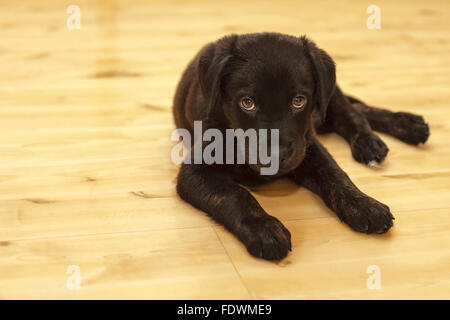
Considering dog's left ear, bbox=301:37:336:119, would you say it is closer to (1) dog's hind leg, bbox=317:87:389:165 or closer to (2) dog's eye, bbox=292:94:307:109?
(2) dog's eye, bbox=292:94:307:109

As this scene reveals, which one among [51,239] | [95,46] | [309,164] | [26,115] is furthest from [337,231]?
[95,46]

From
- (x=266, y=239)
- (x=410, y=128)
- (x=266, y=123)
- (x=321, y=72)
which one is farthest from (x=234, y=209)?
(x=410, y=128)

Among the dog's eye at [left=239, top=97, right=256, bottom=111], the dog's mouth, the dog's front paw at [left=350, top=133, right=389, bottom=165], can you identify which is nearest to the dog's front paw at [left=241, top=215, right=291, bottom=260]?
the dog's mouth

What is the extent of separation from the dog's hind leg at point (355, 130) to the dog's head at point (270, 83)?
532 mm

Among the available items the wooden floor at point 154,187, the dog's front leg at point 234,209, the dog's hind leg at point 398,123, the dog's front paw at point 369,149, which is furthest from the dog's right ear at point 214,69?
the dog's hind leg at point 398,123

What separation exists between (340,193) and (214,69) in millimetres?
→ 699

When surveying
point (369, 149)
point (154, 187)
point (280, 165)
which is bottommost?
point (154, 187)

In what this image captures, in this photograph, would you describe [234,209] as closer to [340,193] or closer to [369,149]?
[340,193]

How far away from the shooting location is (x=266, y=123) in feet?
7.56

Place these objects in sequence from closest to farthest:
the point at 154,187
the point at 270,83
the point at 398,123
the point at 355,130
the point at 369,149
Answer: the point at 270,83, the point at 154,187, the point at 369,149, the point at 355,130, the point at 398,123

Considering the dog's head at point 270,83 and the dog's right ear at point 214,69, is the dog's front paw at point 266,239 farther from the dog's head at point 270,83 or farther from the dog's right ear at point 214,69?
the dog's right ear at point 214,69

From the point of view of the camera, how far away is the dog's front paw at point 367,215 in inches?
91.7

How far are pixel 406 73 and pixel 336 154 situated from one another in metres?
1.45
